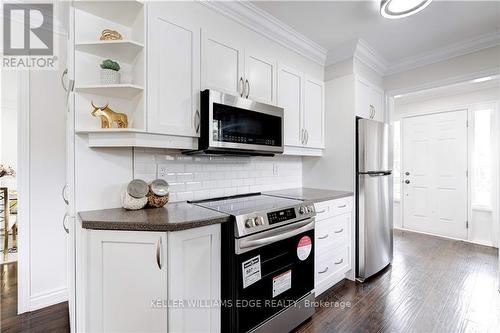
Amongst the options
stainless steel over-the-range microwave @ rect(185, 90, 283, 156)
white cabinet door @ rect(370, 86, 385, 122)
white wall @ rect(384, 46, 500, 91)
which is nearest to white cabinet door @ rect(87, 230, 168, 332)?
stainless steel over-the-range microwave @ rect(185, 90, 283, 156)

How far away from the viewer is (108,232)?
1.31m

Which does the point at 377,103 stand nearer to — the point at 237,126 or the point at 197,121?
the point at 237,126

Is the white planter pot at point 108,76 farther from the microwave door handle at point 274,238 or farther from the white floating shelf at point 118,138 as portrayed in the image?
the microwave door handle at point 274,238

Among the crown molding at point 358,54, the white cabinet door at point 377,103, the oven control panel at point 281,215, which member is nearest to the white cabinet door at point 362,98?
the white cabinet door at point 377,103

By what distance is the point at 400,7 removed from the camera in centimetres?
177

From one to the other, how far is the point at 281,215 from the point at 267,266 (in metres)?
0.35

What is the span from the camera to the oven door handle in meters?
1.49

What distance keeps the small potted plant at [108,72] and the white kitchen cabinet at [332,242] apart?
1.79 metres

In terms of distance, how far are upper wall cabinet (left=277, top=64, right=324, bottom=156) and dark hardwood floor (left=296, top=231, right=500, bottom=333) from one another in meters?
1.48

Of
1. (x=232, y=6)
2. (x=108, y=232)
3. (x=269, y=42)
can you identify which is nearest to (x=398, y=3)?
(x=269, y=42)

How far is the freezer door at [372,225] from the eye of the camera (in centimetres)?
260

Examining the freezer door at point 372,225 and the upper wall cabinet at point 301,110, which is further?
the freezer door at point 372,225

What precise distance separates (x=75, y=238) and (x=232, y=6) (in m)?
1.99

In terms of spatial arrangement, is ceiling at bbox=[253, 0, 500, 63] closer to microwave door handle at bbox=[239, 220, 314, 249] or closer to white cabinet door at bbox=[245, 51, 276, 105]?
white cabinet door at bbox=[245, 51, 276, 105]
